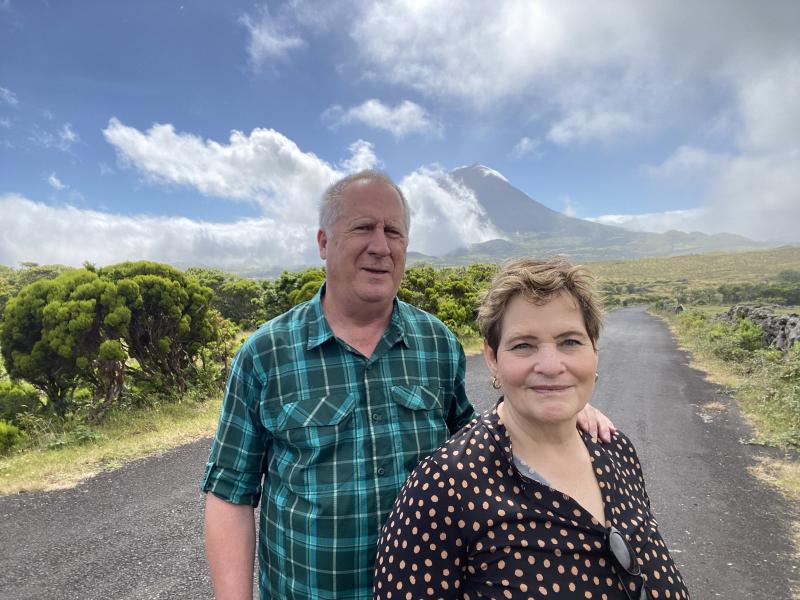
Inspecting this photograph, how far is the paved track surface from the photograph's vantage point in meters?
3.26

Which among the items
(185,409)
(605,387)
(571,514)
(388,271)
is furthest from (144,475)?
(605,387)

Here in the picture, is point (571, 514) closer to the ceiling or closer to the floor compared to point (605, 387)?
closer to the ceiling

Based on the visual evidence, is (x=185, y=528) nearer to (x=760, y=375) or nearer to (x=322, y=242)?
(x=322, y=242)

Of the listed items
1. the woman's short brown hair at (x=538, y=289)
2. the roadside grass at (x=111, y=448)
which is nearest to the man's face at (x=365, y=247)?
the woman's short brown hair at (x=538, y=289)

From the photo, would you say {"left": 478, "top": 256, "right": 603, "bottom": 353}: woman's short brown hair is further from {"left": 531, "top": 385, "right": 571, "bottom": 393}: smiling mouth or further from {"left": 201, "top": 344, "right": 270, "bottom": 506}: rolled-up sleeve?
{"left": 201, "top": 344, "right": 270, "bottom": 506}: rolled-up sleeve

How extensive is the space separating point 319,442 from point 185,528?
10.7 feet

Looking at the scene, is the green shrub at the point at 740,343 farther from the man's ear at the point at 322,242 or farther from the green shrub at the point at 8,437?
the green shrub at the point at 8,437

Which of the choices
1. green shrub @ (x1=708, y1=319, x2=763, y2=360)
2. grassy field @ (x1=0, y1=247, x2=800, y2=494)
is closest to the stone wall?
green shrub @ (x1=708, y1=319, x2=763, y2=360)

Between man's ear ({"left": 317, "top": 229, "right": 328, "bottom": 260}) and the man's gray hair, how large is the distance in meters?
0.02

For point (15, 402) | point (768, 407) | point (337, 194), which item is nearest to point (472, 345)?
point (768, 407)

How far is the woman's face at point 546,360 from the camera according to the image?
131 cm

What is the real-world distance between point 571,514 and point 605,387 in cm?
899

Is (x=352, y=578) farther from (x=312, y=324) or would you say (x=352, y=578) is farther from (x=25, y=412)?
(x=25, y=412)

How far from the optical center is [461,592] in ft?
3.98
